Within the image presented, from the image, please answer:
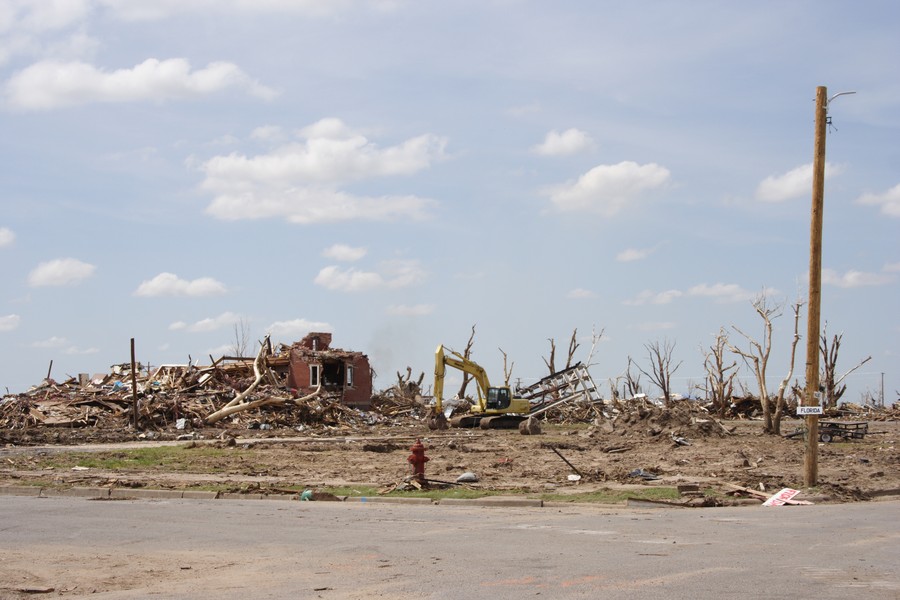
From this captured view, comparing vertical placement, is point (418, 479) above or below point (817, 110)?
below

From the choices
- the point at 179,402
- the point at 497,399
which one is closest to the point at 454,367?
the point at 497,399

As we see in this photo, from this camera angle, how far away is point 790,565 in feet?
32.7

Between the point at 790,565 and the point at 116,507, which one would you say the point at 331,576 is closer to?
the point at 790,565

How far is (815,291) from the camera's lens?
18.7 meters

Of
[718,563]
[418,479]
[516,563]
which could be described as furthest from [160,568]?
[418,479]

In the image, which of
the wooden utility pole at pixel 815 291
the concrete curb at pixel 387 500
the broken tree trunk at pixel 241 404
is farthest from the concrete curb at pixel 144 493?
the broken tree trunk at pixel 241 404

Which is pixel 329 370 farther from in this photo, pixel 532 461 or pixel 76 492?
pixel 76 492

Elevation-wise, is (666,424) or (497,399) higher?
(497,399)

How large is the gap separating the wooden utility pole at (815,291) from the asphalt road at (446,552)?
6.74 feet

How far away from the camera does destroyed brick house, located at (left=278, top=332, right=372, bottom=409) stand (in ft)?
185

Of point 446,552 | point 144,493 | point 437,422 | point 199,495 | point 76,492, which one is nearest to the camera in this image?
point 446,552

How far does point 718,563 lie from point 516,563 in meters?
2.12

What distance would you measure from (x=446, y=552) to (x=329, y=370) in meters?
51.0

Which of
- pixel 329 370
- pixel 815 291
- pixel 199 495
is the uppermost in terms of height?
pixel 815 291
